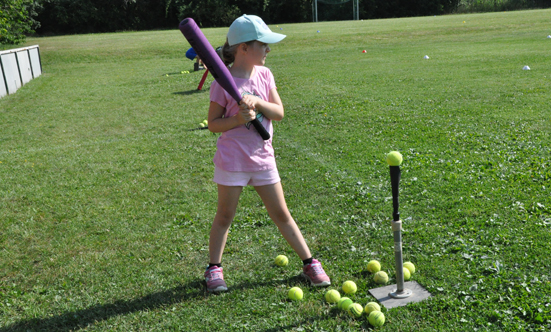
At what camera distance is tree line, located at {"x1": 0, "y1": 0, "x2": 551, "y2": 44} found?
46.7 meters

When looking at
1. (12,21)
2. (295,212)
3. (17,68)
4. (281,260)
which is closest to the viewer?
(281,260)

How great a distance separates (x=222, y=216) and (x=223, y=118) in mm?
765

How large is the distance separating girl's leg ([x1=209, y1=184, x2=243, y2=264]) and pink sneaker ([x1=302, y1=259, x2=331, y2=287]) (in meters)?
0.71

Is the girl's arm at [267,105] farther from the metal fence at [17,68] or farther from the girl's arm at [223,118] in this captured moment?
the metal fence at [17,68]

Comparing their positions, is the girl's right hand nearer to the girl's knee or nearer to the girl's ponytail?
the girl's ponytail

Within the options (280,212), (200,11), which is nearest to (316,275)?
(280,212)

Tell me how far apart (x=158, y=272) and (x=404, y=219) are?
242 centimetres

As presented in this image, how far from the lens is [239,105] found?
301cm

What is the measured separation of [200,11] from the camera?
161ft

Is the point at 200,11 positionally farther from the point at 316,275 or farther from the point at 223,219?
the point at 316,275

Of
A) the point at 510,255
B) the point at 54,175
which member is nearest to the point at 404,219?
the point at 510,255

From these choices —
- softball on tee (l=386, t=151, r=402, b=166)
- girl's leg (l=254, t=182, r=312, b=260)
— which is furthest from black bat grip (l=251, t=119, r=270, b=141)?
softball on tee (l=386, t=151, r=402, b=166)

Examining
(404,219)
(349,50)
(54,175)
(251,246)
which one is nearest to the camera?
(251,246)

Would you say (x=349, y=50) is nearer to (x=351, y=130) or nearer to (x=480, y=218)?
(x=351, y=130)
